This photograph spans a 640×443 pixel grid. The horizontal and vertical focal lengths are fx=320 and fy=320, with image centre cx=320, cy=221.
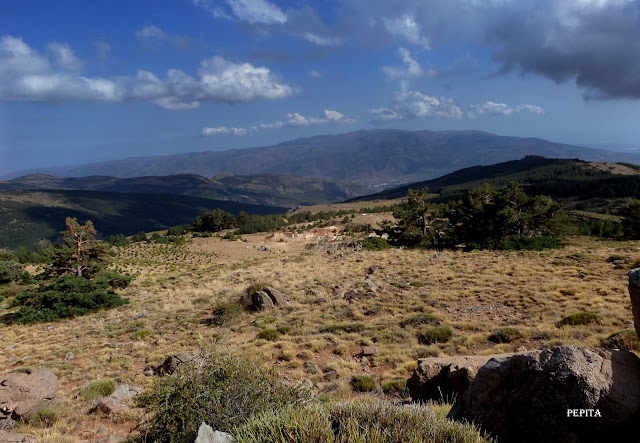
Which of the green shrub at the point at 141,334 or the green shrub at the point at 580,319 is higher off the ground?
the green shrub at the point at 580,319

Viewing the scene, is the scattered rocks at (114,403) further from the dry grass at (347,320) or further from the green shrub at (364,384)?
the green shrub at (364,384)

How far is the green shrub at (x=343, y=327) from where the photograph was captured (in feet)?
38.5

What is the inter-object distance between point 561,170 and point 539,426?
16922cm

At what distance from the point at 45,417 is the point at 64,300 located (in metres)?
14.6

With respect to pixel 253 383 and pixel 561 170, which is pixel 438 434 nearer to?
pixel 253 383

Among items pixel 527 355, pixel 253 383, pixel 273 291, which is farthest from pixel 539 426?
pixel 273 291

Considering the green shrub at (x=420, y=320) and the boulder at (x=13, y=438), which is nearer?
the boulder at (x=13, y=438)

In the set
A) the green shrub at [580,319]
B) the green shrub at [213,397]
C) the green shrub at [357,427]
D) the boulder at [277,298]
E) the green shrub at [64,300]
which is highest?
the green shrub at [357,427]

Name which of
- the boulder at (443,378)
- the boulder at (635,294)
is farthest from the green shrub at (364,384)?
the boulder at (635,294)

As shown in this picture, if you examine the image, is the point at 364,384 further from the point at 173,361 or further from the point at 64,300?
the point at 64,300

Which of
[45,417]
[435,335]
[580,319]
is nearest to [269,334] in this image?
[435,335]

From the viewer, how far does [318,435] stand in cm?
318

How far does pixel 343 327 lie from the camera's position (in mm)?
11953

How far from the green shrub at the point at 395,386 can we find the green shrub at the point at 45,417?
6849 mm
